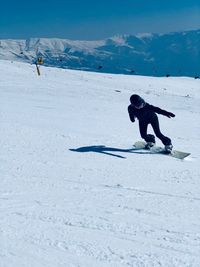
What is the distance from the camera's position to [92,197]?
18.9 ft

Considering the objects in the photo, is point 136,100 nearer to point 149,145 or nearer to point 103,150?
point 149,145

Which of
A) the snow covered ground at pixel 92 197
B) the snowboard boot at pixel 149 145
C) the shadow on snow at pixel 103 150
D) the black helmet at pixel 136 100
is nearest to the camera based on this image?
the snow covered ground at pixel 92 197

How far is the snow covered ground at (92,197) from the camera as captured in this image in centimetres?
406

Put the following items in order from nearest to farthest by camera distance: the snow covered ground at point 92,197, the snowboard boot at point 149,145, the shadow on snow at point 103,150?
the snow covered ground at point 92,197 → the shadow on snow at point 103,150 → the snowboard boot at point 149,145

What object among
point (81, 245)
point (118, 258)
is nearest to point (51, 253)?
point (81, 245)

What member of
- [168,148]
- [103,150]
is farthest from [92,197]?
[168,148]

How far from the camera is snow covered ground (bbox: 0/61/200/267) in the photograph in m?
4.06

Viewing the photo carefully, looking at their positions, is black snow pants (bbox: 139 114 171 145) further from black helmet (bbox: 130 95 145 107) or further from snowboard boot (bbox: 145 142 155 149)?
black helmet (bbox: 130 95 145 107)

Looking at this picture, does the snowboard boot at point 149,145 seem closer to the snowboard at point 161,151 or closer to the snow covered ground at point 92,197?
the snowboard at point 161,151

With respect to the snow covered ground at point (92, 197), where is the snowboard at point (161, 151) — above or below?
below

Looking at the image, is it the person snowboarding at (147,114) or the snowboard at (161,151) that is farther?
the person snowboarding at (147,114)

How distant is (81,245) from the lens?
4203 mm

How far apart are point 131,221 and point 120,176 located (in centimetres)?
224

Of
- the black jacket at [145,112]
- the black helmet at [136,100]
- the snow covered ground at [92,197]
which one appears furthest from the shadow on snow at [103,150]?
the black helmet at [136,100]
